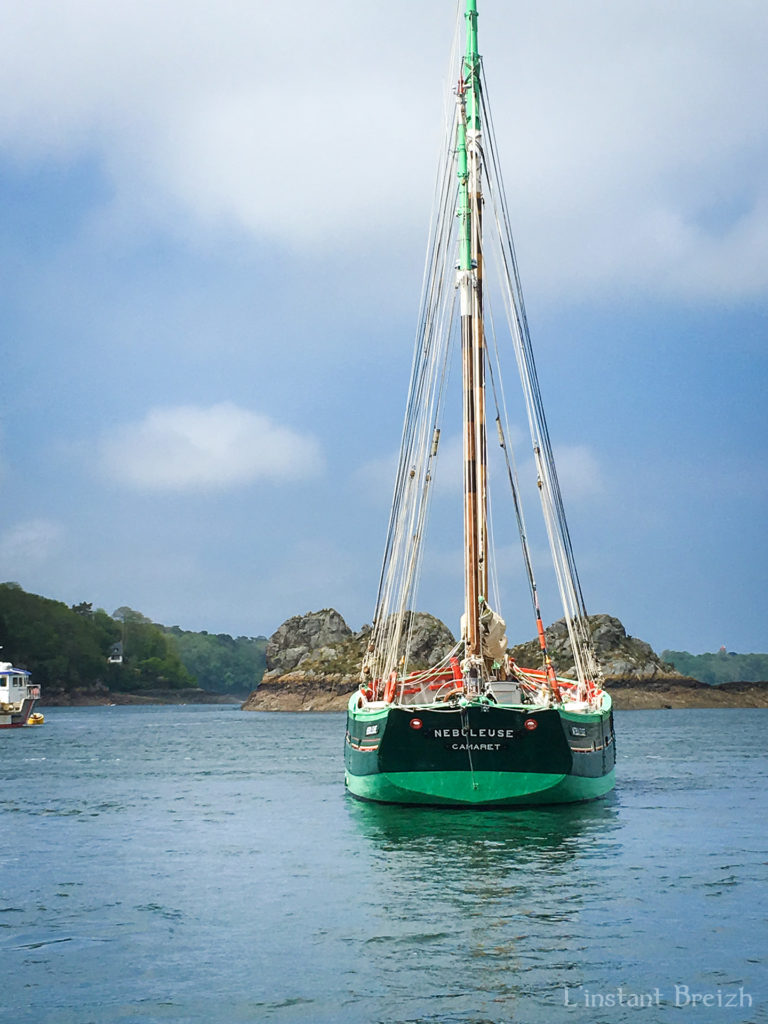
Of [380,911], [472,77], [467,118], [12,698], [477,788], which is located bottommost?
[380,911]

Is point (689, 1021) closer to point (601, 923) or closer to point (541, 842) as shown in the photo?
point (601, 923)

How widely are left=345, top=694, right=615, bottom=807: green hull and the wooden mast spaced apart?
3.85 m

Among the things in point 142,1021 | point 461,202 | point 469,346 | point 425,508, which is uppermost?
point 461,202

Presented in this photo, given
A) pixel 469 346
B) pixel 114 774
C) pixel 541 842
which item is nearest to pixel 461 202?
pixel 469 346

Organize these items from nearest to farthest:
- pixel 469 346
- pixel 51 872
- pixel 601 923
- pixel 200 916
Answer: pixel 601 923, pixel 200 916, pixel 51 872, pixel 469 346

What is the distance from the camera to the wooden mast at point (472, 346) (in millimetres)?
35750

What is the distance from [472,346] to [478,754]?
43.8 ft

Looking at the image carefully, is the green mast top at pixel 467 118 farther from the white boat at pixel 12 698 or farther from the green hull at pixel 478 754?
the white boat at pixel 12 698

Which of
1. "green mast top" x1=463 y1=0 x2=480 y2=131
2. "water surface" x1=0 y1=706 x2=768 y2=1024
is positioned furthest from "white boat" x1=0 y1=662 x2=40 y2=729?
"green mast top" x1=463 y1=0 x2=480 y2=131

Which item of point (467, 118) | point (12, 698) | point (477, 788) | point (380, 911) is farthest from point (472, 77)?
point (12, 698)

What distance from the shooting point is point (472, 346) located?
3722cm

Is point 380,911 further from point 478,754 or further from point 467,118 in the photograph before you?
point 467,118

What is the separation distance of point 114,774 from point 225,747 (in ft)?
90.4

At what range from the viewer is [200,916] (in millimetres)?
20875
